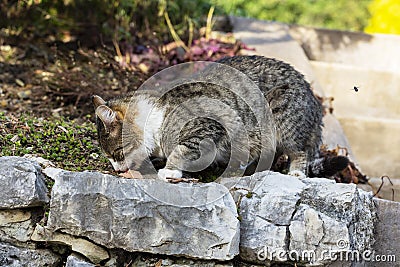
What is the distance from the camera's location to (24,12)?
594 centimetres

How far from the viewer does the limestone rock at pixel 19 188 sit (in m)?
2.92

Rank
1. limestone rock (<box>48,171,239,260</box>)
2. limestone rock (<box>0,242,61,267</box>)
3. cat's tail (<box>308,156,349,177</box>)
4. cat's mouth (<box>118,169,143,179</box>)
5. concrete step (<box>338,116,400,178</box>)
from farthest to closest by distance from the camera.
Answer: concrete step (<box>338,116,400,178</box>) < cat's tail (<box>308,156,349,177</box>) < cat's mouth (<box>118,169,143,179</box>) < limestone rock (<box>0,242,61,267</box>) < limestone rock (<box>48,171,239,260</box>)

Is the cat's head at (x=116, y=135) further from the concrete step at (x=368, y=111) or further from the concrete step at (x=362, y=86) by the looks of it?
Answer: the concrete step at (x=362, y=86)

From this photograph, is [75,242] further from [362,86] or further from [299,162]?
[362,86]

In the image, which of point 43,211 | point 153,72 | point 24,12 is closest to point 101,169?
point 43,211

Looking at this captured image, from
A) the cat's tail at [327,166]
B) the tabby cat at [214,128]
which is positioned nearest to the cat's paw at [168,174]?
the tabby cat at [214,128]

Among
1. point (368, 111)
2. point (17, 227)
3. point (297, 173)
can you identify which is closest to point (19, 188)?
point (17, 227)

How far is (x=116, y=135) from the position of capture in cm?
367

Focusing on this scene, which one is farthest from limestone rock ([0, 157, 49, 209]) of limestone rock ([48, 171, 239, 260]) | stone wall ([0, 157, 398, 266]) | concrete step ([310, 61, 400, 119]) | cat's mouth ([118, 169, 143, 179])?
concrete step ([310, 61, 400, 119])

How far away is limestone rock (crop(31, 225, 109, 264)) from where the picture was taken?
2.95m

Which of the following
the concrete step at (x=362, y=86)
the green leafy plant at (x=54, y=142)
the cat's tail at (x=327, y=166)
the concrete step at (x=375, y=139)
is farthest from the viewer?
the concrete step at (x=362, y=86)

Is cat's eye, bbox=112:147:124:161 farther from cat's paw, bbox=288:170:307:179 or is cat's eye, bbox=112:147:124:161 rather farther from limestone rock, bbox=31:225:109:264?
cat's paw, bbox=288:170:307:179

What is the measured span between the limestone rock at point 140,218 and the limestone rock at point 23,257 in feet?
0.74

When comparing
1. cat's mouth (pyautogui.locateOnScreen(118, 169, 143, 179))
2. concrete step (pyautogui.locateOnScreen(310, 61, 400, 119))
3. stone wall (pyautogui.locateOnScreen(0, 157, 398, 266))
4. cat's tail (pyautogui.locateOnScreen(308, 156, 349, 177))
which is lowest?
stone wall (pyautogui.locateOnScreen(0, 157, 398, 266))
